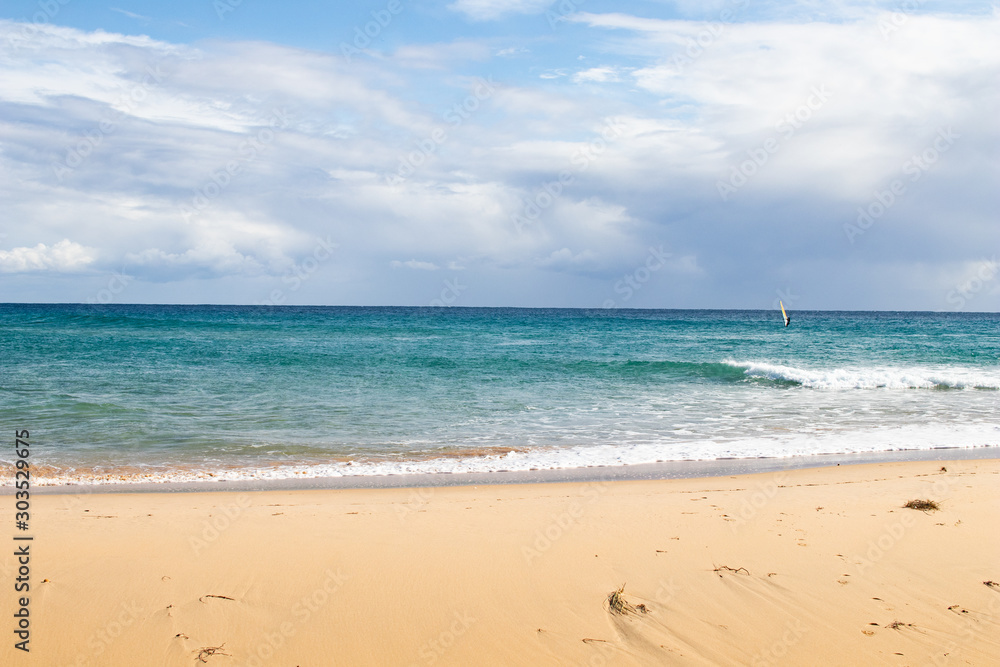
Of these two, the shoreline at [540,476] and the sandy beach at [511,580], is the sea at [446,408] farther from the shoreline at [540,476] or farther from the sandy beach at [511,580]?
the sandy beach at [511,580]

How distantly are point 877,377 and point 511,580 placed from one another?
19.9 metres

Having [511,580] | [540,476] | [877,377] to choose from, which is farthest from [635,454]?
[877,377]

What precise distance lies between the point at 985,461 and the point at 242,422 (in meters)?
12.3

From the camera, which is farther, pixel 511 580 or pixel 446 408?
pixel 446 408

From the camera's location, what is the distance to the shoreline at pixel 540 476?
24.6ft

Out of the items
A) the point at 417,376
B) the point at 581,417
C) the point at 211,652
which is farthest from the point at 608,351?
the point at 211,652

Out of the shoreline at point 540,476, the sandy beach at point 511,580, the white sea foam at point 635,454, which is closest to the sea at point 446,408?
the white sea foam at point 635,454

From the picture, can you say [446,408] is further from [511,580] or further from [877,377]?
[877,377]

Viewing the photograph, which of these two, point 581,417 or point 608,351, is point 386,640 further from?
point 608,351

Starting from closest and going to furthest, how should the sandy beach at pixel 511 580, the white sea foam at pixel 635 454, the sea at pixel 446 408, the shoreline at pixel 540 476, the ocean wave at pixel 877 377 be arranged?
the sandy beach at pixel 511 580, the shoreline at pixel 540 476, the white sea foam at pixel 635 454, the sea at pixel 446 408, the ocean wave at pixel 877 377

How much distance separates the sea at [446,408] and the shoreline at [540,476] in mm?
257

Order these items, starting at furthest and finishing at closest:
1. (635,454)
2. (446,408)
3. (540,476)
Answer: (446,408)
(635,454)
(540,476)

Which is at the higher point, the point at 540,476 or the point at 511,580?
the point at 511,580

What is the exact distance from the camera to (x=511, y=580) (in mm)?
4609
